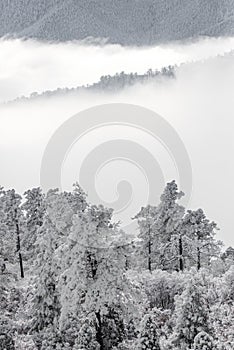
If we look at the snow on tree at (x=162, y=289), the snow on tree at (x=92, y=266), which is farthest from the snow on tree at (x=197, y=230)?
the snow on tree at (x=92, y=266)

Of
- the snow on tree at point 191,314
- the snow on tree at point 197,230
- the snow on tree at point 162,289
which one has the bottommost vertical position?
the snow on tree at point 191,314

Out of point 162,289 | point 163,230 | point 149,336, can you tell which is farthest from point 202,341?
point 163,230

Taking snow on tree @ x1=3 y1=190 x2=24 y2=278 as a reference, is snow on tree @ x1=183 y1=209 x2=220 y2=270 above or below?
below

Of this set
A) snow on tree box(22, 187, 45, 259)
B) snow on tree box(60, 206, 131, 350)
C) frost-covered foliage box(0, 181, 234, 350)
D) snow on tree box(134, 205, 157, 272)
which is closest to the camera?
snow on tree box(60, 206, 131, 350)

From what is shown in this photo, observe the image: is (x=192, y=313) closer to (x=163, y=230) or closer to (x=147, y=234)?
(x=163, y=230)

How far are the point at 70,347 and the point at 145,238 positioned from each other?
21320mm

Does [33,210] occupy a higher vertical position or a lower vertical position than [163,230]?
higher

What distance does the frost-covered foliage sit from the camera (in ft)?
71.7

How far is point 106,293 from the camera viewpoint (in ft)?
71.4

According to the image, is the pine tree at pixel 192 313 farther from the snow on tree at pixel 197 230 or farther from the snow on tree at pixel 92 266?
the snow on tree at pixel 197 230

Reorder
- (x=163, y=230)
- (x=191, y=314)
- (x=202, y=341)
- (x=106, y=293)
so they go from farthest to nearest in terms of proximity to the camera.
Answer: (x=163, y=230) < (x=191, y=314) < (x=202, y=341) < (x=106, y=293)

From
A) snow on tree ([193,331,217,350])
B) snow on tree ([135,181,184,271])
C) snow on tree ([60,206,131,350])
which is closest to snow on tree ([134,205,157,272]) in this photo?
snow on tree ([135,181,184,271])

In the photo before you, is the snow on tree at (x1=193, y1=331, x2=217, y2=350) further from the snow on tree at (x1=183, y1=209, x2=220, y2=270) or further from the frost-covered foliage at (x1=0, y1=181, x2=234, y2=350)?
the snow on tree at (x1=183, y1=209, x2=220, y2=270)

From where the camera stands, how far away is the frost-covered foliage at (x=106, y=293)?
21.8 metres
